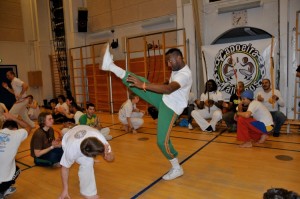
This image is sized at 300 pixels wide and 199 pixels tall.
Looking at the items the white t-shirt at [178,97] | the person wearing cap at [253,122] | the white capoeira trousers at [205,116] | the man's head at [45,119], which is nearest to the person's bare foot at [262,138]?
the person wearing cap at [253,122]

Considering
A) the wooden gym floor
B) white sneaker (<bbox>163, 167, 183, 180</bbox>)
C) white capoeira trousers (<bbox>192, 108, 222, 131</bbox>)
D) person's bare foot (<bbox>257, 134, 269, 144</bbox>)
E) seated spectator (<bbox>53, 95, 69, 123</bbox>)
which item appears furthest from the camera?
seated spectator (<bbox>53, 95, 69, 123</bbox>)

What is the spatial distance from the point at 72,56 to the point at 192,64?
196 inches

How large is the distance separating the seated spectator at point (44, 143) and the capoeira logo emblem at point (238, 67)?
13.2 ft

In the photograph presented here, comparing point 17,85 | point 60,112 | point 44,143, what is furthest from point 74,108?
point 44,143

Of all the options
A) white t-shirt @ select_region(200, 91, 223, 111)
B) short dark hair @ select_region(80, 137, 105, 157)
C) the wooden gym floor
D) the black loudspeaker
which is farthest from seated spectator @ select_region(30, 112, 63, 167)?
the black loudspeaker

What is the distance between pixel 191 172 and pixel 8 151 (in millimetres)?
2050

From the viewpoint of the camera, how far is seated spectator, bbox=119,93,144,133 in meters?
5.19

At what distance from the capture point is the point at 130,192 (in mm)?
2578

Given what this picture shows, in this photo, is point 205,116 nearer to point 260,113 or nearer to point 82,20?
point 260,113

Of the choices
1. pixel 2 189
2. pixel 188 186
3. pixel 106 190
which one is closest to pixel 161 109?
pixel 188 186

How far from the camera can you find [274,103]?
4543 millimetres

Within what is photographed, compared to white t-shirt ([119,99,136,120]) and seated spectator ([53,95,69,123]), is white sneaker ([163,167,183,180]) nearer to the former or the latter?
white t-shirt ([119,99,136,120])

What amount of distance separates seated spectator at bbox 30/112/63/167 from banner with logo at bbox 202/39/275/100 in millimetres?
3989

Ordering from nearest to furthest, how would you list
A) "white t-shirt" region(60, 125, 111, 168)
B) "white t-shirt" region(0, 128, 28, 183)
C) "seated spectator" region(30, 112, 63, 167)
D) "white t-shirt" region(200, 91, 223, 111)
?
"white t-shirt" region(60, 125, 111, 168) < "white t-shirt" region(0, 128, 28, 183) < "seated spectator" region(30, 112, 63, 167) < "white t-shirt" region(200, 91, 223, 111)
